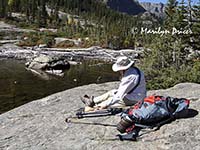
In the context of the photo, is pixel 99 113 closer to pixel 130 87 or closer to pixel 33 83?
pixel 130 87

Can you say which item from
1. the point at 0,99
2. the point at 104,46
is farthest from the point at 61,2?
the point at 0,99

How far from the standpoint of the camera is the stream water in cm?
2605

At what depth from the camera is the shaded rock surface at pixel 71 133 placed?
25.2ft

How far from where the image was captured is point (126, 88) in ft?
29.7

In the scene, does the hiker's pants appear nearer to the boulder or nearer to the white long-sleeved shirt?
the white long-sleeved shirt

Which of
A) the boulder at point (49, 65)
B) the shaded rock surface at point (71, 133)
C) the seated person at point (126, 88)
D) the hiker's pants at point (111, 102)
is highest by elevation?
the seated person at point (126, 88)

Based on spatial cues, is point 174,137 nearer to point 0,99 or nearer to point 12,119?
point 12,119

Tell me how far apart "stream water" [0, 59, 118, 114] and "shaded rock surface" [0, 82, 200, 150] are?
11581 millimetres

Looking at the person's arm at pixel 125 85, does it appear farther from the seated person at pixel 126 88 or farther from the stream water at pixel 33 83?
the stream water at pixel 33 83

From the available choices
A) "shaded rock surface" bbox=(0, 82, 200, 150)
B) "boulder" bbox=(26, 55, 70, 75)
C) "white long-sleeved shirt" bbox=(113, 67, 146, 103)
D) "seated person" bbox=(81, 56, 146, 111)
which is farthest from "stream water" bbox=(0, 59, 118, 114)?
"white long-sleeved shirt" bbox=(113, 67, 146, 103)

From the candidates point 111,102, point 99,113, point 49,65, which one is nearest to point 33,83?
point 49,65

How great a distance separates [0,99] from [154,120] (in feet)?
63.9

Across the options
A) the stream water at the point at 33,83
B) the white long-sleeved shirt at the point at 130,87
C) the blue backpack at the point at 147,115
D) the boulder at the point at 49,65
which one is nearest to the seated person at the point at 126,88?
the white long-sleeved shirt at the point at 130,87

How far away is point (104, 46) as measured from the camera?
92.0m
